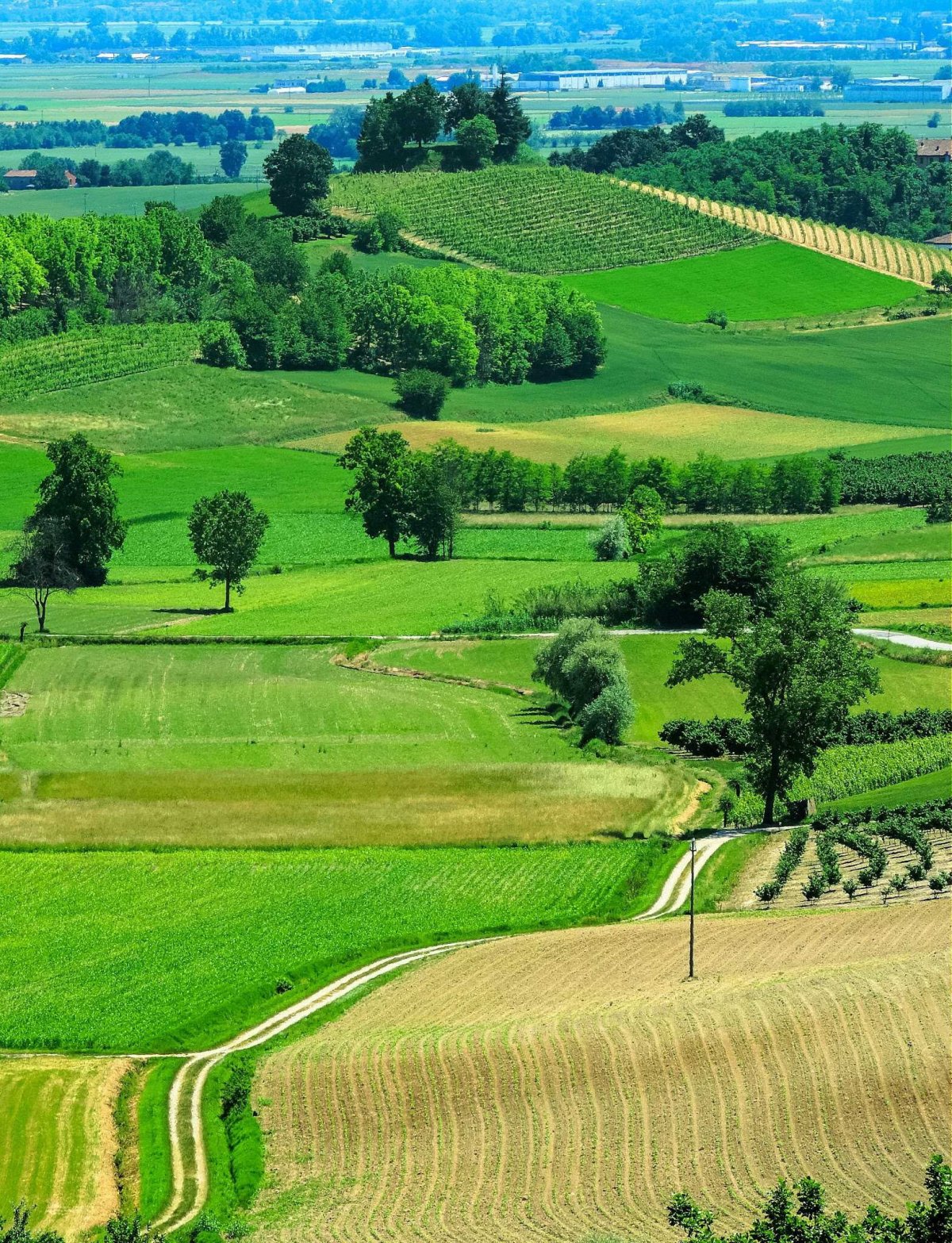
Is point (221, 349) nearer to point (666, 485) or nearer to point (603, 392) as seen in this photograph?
point (603, 392)

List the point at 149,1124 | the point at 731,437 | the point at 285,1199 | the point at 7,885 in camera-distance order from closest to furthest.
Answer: the point at 285,1199 → the point at 149,1124 → the point at 7,885 → the point at 731,437

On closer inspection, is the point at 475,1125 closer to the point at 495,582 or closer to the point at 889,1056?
the point at 889,1056

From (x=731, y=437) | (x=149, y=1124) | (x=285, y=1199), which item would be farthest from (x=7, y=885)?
(x=731, y=437)

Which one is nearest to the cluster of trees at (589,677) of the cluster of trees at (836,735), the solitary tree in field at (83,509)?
the cluster of trees at (836,735)

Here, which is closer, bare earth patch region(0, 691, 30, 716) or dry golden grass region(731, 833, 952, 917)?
dry golden grass region(731, 833, 952, 917)

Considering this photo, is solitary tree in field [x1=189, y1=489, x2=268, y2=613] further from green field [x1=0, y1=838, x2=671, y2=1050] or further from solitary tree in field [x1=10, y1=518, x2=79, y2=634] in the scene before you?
green field [x1=0, y1=838, x2=671, y2=1050]

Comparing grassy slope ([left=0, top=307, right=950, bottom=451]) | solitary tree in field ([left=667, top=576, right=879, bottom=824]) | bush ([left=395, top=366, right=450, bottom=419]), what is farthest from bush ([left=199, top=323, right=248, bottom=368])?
→ solitary tree in field ([left=667, top=576, right=879, bottom=824])
